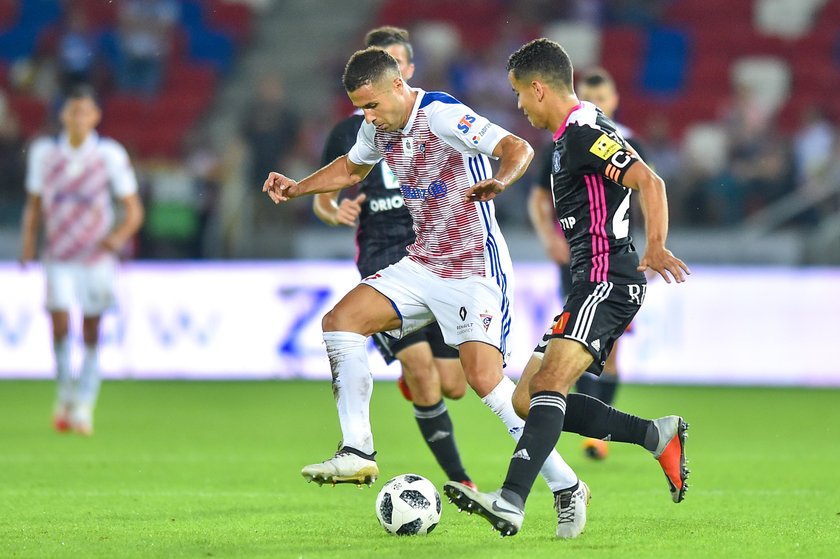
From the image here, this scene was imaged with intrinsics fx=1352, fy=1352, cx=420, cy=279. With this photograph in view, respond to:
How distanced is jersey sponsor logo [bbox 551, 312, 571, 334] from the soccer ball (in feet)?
2.79

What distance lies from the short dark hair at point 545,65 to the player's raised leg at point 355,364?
1.22 meters

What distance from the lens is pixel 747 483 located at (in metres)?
7.24

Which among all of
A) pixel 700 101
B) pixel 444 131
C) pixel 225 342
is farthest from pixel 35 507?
pixel 700 101

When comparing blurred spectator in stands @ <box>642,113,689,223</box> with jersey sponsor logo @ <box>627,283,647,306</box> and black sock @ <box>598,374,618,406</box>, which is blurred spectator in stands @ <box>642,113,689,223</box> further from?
jersey sponsor logo @ <box>627,283,647,306</box>

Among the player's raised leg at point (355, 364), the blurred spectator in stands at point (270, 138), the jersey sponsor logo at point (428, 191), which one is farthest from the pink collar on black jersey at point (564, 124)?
the blurred spectator in stands at point (270, 138)

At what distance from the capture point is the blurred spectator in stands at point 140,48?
18.8 metres

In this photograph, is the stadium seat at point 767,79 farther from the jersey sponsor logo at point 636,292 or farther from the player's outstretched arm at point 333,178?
the jersey sponsor logo at point 636,292

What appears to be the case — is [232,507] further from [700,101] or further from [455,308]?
[700,101]

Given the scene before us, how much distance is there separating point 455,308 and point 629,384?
24.3 ft

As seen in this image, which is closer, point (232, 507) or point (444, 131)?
point (444, 131)

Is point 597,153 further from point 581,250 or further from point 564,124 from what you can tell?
point 581,250

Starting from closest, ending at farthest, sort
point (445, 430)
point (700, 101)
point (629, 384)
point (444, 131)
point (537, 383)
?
1. point (537, 383)
2. point (444, 131)
3. point (445, 430)
4. point (629, 384)
5. point (700, 101)

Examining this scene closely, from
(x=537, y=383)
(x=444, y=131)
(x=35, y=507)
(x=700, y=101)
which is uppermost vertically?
(x=700, y=101)

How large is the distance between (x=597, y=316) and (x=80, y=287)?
18.3 feet
